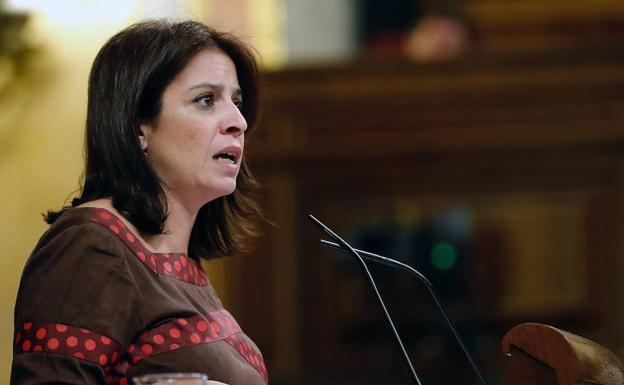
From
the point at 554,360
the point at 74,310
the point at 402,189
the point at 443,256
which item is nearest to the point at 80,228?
the point at 74,310

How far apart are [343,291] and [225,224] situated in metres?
2.28

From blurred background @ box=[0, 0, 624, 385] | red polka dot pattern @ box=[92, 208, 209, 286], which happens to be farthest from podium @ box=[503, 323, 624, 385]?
blurred background @ box=[0, 0, 624, 385]

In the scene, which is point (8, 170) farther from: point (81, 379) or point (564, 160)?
point (81, 379)

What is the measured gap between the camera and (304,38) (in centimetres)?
588

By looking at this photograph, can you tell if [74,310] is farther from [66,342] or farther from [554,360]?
[554,360]

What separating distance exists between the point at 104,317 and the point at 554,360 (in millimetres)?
563

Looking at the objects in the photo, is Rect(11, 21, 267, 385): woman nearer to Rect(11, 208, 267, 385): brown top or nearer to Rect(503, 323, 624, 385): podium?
Rect(11, 208, 267, 385): brown top

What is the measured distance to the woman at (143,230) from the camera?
1570 millimetres

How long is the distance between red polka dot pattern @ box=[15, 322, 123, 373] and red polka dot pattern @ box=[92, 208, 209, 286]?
17 centimetres

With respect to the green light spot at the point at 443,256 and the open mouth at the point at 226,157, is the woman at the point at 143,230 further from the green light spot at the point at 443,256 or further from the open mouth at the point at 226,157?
the green light spot at the point at 443,256

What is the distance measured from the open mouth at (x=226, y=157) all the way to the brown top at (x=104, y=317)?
17cm

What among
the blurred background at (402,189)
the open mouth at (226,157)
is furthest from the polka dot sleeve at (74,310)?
the blurred background at (402,189)

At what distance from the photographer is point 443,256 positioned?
13.9 feet

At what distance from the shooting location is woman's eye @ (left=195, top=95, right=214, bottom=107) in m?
1.81
